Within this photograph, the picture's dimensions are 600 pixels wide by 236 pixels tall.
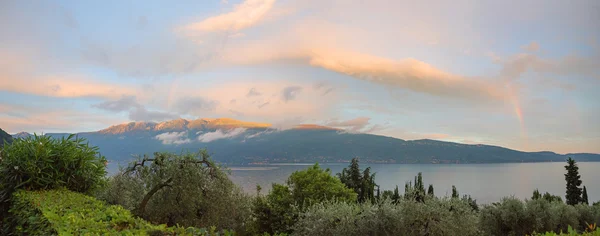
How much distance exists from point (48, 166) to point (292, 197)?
90.6 ft

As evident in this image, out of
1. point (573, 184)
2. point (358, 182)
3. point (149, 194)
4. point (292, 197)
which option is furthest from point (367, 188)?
point (149, 194)

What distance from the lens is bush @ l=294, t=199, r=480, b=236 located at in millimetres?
18172

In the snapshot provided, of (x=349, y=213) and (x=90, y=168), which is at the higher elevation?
(x=90, y=168)

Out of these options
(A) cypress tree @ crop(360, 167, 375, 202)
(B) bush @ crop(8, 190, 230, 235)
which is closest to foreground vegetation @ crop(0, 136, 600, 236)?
(B) bush @ crop(8, 190, 230, 235)

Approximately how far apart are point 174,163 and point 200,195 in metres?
2.11

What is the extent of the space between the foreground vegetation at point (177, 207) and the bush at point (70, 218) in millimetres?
22

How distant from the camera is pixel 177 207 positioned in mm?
18297

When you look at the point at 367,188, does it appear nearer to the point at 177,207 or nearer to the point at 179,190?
the point at 177,207

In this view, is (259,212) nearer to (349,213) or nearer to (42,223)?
(349,213)

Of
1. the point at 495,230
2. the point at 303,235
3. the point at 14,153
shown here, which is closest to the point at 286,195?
the point at 303,235

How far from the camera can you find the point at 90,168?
12930mm

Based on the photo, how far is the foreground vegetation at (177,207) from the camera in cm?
783

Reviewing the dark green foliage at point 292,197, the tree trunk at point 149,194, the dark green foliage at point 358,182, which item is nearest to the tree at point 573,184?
the dark green foliage at point 358,182

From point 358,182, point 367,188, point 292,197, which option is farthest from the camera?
point 358,182
